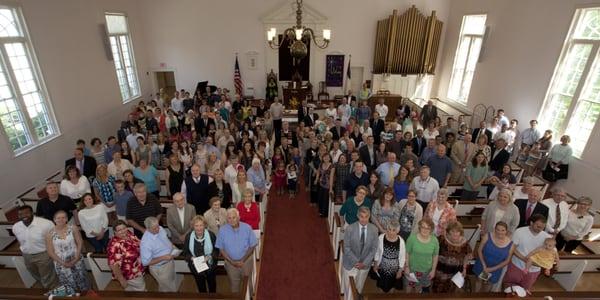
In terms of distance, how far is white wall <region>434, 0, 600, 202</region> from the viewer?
7573 millimetres

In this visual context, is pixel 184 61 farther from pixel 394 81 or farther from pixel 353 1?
pixel 394 81

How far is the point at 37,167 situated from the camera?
7.91 meters

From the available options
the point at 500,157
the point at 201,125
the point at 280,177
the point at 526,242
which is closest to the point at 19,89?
the point at 201,125

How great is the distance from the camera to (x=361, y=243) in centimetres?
416

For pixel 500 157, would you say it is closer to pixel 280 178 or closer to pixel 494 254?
pixel 494 254

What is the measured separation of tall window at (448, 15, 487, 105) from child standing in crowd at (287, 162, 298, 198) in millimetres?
8734

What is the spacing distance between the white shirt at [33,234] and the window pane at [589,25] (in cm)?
1142

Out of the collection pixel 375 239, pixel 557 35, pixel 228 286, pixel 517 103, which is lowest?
pixel 228 286

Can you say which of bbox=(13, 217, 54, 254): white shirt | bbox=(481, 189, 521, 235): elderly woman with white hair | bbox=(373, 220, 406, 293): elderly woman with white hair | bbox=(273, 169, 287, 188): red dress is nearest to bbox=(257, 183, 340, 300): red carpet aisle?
bbox=(273, 169, 287, 188): red dress

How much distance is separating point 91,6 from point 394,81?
1201 centimetres

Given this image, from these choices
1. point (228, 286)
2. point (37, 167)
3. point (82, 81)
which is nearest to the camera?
point (228, 286)

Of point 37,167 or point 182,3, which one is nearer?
point 37,167

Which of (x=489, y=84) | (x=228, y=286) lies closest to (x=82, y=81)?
(x=228, y=286)

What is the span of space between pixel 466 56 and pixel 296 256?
1116 centimetres
